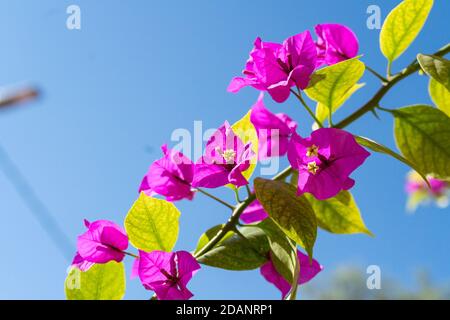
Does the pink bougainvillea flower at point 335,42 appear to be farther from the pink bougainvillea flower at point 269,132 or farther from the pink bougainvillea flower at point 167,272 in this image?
the pink bougainvillea flower at point 167,272

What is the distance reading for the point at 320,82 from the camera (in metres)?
0.51

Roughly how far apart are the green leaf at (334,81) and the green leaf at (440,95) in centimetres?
11

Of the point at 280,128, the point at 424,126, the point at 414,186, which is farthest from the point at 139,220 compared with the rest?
the point at 414,186

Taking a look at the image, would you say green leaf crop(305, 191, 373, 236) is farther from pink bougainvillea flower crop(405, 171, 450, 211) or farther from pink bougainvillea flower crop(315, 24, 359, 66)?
pink bougainvillea flower crop(405, 171, 450, 211)

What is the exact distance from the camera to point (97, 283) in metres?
0.55

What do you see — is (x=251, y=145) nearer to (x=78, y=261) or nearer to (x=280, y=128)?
(x=280, y=128)

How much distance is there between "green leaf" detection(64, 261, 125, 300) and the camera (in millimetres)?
540

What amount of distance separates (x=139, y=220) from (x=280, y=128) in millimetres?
159

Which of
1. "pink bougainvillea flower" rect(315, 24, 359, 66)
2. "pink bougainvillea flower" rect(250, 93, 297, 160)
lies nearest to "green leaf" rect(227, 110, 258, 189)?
"pink bougainvillea flower" rect(250, 93, 297, 160)

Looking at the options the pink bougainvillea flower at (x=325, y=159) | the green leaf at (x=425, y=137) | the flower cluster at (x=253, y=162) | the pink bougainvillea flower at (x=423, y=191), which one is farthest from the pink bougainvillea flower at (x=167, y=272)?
the pink bougainvillea flower at (x=423, y=191)

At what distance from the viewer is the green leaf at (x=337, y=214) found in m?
0.58

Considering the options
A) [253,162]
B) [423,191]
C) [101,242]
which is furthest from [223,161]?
[423,191]

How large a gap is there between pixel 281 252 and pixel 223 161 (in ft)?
0.31

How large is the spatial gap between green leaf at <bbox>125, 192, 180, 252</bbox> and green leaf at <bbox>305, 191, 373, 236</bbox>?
0.16m
